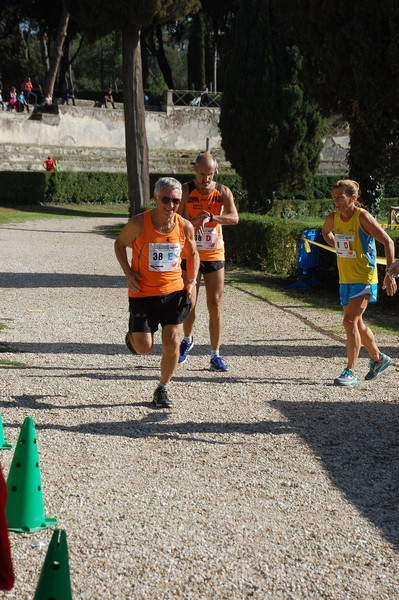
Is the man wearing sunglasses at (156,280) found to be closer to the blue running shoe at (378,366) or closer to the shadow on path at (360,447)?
the shadow on path at (360,447)

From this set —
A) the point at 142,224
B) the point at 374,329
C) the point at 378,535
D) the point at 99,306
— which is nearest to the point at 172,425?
the point at 142,224

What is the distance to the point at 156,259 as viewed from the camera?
22.6ft

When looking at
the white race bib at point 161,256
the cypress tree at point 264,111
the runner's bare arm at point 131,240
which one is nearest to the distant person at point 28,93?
the cypress tree at point 264,111

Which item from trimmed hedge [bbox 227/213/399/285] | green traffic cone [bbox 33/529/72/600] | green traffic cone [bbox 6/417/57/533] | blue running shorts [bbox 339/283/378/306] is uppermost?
blue running shorts [bbox 339/283/378/306]

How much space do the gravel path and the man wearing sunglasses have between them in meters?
0.53

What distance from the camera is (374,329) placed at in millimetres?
11875

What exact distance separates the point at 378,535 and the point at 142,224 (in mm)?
3068

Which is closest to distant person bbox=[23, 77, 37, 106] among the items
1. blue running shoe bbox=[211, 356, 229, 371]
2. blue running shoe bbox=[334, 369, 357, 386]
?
blue running shoe bbox=[211, 356, 229, 371]

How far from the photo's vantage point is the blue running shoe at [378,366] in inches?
321

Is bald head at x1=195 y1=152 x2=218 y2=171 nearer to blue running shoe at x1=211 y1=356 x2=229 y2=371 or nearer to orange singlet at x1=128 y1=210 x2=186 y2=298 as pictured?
orange singlet at x1=128 y1=210 x2=186 y2=298

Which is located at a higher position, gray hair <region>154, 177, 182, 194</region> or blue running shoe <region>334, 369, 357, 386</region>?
gray hair <region>154, 177, 182, 194</region>

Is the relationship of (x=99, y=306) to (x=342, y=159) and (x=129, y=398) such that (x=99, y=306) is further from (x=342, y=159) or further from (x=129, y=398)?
(x=342, y=159)

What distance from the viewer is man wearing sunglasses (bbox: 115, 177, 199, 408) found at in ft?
22.6

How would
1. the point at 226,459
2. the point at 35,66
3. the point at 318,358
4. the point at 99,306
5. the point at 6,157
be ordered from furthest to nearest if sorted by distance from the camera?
the point at 35,66 < the point at 6,157 < the point at 99,306 < the point at 318,358 < the point at 226,459
